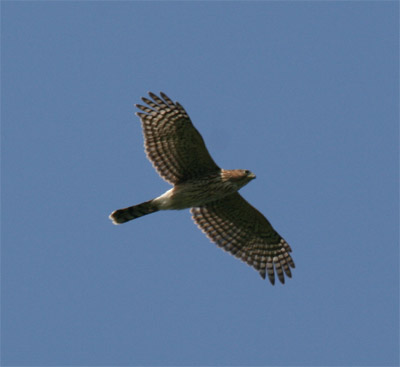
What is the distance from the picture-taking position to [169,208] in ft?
52.6

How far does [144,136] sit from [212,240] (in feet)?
9.44

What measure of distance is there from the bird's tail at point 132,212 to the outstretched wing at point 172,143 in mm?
649

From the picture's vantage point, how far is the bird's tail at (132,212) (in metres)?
15.8

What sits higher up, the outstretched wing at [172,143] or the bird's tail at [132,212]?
the outstretched wing at [172,143]

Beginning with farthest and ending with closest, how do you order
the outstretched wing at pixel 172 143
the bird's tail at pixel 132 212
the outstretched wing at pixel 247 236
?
the outstretched wing at pixel 247 236 < the bird's tail at pixel 132 212 < the outstretched wing at pixel 172 143

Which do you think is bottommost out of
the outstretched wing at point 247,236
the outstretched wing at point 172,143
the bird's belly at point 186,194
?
the outstretched wing at point 247,236

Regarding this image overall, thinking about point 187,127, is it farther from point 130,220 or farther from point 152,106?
point 130,220

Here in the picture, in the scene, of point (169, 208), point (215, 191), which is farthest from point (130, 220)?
point (215, 191)

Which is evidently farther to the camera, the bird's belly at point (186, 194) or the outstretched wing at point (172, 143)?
the bird's belly at point (186, 194)

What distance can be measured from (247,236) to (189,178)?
2.19 m

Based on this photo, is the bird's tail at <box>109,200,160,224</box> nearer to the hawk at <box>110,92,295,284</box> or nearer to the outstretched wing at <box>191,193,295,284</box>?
the hawk at <box>110,92,295,284</box>

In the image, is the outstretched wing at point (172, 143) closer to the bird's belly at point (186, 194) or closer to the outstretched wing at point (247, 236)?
the bird's belly at point (186, 194)

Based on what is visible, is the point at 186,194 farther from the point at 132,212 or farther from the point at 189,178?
the point at 132,212

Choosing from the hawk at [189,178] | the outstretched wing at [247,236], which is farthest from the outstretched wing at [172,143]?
the outstretched wing at [247,236]
